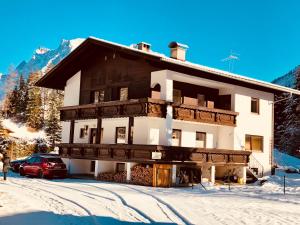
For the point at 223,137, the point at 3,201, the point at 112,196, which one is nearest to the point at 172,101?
Answer: the point at 223,137

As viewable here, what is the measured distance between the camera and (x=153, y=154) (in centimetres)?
2273

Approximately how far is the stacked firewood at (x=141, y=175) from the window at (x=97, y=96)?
737 cm

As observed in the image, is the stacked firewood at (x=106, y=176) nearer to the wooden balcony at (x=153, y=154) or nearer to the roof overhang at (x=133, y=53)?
the wooden balcony at (x=153, y=154)

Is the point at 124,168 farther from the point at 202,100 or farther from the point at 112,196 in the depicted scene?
the point at 112,196

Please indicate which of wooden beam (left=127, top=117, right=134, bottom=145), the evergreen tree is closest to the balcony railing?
wooden beam (left=127, top=117, right=134, bottom=145)

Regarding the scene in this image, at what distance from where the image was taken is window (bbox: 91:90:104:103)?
97.5ft

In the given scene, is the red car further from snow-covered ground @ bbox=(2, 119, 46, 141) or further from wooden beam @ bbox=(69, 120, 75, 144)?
snow-covered ground @ bbox=(2, 119, 46, 141)

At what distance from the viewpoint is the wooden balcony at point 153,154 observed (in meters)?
23.0

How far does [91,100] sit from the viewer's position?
30500mm

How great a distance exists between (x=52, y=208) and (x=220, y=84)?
59.7ft

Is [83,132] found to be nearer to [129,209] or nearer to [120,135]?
[120,135]

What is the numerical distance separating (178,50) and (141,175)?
36.1ft

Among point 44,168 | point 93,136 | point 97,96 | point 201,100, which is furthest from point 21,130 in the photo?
point 201,100

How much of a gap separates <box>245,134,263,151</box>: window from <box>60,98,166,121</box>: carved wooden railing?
9.07 metres
